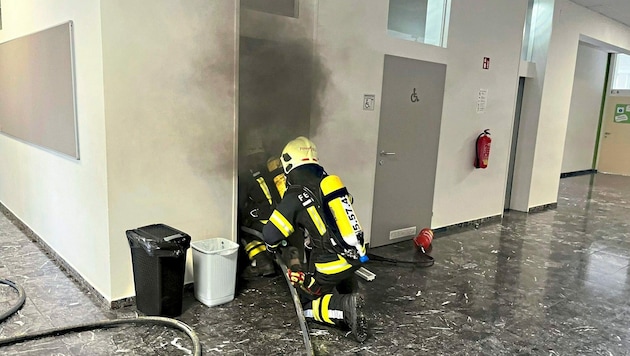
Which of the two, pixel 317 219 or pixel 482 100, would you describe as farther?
pixel 482 100

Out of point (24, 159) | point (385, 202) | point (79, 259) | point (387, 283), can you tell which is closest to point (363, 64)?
point (385, 202)

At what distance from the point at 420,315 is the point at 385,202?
5.45ft

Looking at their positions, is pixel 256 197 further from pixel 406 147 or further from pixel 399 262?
pixel 406 147

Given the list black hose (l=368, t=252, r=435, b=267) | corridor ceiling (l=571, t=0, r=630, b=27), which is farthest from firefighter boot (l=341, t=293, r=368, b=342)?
corridor ceiling (l=571, t=0, r=630, b=27)

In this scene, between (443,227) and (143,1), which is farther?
(443,227)

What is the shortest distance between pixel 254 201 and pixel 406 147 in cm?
189

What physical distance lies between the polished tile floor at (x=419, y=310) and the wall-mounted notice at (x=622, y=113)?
23.5 feet

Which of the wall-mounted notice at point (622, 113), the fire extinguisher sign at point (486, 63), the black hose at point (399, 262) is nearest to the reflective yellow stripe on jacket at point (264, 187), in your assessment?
the black hose at point (399, 262)

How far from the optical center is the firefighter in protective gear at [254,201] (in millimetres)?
3504

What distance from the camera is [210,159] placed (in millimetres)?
3188

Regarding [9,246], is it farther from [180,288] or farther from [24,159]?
[180,288]

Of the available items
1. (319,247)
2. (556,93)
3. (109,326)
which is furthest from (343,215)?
(556,93)

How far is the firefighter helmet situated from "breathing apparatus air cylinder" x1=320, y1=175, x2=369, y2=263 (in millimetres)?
258

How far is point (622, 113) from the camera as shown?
10.4 m
